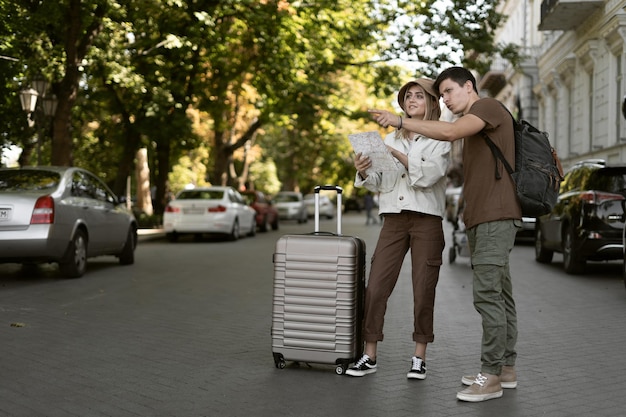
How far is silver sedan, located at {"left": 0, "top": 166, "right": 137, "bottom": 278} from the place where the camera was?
11508 millimetres

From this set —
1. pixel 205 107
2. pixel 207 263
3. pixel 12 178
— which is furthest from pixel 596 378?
pixel 205 107

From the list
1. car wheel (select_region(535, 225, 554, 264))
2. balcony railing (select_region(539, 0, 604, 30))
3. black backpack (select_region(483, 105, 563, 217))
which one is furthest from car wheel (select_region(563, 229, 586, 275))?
balcony railing (select_region(539, 0, 604, 30))

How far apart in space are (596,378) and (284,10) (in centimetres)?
1774

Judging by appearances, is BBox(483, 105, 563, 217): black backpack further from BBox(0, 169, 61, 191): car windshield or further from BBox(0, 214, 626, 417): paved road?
BBox(0, 169, 61, 191): car windshield

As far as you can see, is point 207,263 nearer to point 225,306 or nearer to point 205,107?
point 225,306

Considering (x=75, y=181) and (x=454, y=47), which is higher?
(x=454, y=47)

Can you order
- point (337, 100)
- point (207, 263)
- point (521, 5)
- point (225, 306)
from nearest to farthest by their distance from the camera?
point (225, 306), point (207, 263), point (337, 100), point (521, 5)

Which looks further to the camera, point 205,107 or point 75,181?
point 205,107

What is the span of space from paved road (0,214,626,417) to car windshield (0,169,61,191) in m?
1.30

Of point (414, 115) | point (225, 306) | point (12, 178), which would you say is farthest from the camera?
point (12, 178)

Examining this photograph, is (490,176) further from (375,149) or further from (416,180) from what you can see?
(375,149)

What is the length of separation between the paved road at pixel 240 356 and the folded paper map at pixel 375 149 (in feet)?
4.65

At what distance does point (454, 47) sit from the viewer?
75.4 feet

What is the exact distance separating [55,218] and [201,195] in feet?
40.1
